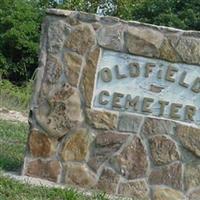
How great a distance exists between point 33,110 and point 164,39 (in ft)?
4.97

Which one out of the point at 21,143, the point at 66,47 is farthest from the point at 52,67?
the point at 21,143

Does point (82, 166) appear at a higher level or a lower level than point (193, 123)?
lower

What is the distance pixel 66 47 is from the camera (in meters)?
6.83

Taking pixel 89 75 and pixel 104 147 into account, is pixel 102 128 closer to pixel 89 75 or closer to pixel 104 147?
pixel 104 147

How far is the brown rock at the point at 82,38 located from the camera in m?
6.79

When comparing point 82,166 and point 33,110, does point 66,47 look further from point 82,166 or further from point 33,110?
A: point 82,166

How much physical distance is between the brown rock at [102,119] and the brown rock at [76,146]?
0.45ft

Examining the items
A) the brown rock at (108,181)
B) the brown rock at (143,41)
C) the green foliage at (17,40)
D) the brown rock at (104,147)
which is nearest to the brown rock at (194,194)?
the brown rock at (108,181)

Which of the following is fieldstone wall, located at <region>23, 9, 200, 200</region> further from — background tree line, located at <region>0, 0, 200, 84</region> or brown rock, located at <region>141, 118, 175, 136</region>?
background tree line, located at <region>0, 0, 200, 84</region>

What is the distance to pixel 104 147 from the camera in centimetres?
681

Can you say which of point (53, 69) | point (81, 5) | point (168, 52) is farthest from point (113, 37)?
point (81, 5)

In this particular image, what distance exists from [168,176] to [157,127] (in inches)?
20.0

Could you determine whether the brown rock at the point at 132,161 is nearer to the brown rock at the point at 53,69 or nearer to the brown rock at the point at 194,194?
the brown rock at the point at 194,194

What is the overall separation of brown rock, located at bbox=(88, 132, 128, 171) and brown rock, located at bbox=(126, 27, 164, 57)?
87 cm
